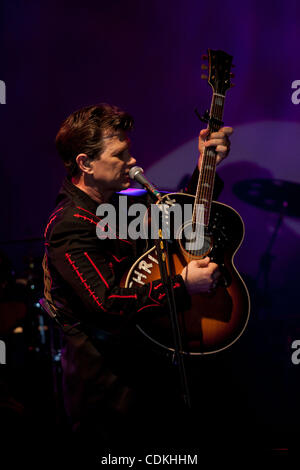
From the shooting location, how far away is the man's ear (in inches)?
74.9

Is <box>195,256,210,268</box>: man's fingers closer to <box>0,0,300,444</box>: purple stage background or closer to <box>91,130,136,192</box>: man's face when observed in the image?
<box>91,130,136,192</box>: man's face

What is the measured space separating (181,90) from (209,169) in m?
1.29

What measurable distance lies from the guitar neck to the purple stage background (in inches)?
41.5

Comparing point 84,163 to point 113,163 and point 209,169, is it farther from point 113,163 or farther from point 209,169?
point 209,169

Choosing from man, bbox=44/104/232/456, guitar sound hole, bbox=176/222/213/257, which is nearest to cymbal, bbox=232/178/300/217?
man, bbox=44/104/232/456

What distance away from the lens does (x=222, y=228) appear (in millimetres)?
1998

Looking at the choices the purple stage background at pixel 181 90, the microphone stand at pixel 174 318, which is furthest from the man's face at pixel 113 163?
the purple stage background at pixel 181 90

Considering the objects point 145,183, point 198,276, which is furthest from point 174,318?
point 145,183

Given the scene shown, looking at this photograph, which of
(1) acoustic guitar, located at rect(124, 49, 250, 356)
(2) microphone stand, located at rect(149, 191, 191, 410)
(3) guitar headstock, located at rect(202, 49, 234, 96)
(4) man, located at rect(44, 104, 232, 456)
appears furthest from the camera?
(3) guitar headstock, located at rect(202, 49, 234, 96)

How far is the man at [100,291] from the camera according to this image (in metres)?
1.75

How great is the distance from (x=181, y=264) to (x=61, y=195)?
0.69 m

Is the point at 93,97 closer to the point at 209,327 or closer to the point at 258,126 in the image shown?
the point at 258,126

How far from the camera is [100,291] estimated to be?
1705 millimetres

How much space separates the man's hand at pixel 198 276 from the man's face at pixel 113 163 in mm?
527
